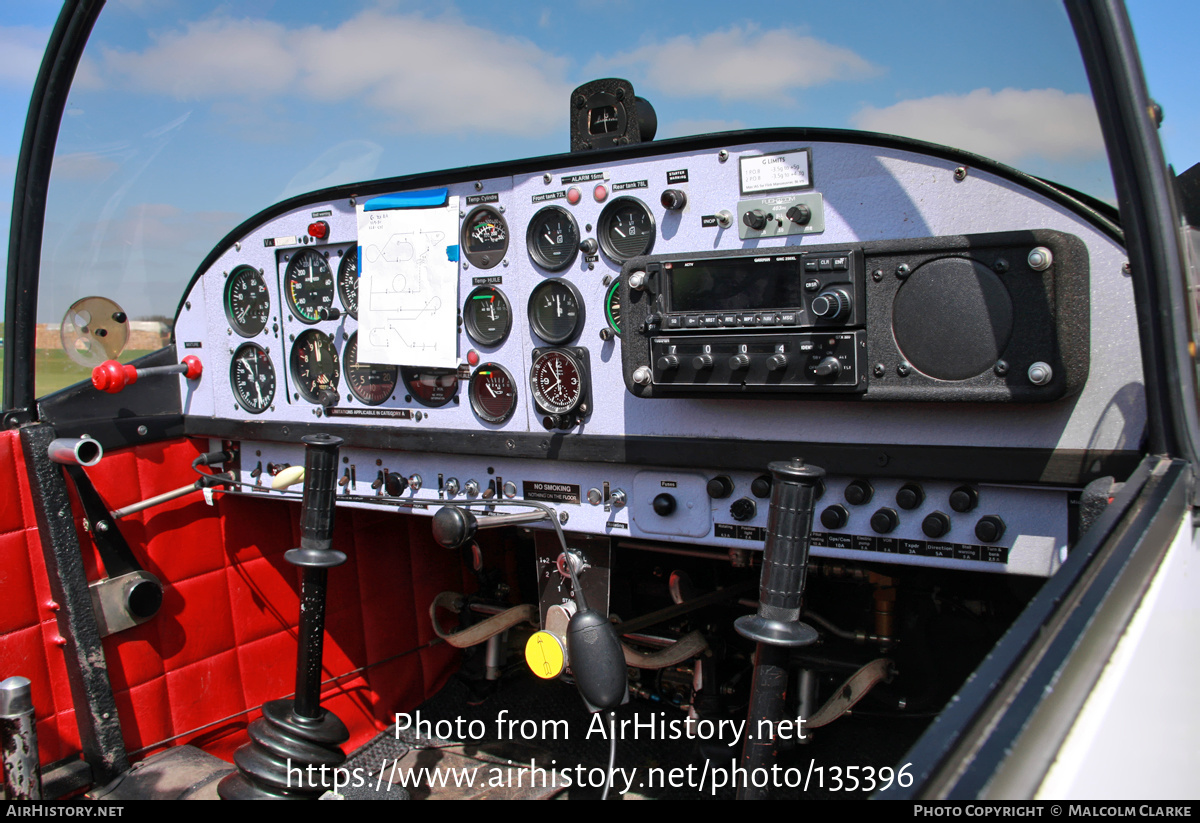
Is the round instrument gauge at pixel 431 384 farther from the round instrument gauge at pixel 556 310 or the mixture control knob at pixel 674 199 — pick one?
the mixture control knob at pixel 674 199

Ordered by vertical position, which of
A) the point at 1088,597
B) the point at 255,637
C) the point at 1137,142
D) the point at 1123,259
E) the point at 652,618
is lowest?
the point at 255,637

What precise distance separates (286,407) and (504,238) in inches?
44.3

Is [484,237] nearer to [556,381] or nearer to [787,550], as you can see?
[556,381]

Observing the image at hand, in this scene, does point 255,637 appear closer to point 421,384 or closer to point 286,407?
point 286,407

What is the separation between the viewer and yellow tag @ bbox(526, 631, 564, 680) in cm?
216

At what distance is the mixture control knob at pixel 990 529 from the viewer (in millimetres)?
1720

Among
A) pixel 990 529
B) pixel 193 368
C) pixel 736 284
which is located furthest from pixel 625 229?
pixel 193 368

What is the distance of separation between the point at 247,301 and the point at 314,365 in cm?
41

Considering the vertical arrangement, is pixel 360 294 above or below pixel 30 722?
above

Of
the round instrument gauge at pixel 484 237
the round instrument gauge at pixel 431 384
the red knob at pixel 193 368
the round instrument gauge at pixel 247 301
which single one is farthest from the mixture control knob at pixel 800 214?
the red knob at pixel 193 368

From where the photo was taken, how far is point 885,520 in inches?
72.7

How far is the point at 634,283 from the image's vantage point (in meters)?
2.05

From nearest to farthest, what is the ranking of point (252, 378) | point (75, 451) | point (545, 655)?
point (545, 655)
point (75, 451)
point (252, 378)

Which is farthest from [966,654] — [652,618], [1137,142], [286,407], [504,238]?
[286,407]
